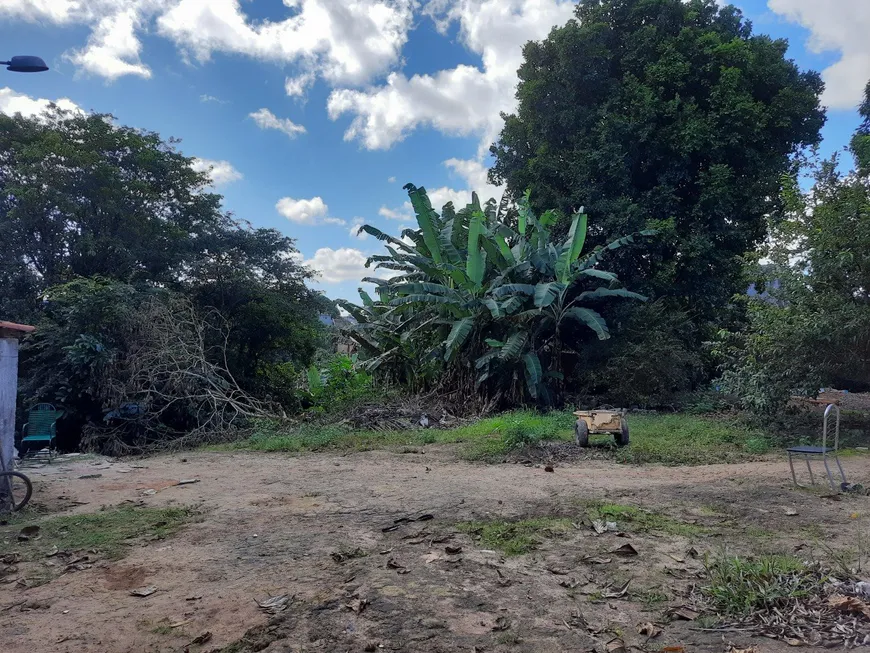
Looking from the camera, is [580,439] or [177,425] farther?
[177,425]

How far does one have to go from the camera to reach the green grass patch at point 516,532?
4727 mm

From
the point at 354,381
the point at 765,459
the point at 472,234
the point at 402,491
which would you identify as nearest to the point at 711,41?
the point at 472,234

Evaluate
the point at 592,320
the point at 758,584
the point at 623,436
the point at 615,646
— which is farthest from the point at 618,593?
the point at 592,320

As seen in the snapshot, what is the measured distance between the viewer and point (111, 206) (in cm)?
1401

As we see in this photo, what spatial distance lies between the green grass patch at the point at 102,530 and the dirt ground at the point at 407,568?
0.20 meters

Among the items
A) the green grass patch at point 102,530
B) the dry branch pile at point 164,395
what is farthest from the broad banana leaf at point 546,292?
the green grass patch at point 102,530

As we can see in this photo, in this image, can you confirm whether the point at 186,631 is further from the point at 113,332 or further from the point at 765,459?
the point at 113,332

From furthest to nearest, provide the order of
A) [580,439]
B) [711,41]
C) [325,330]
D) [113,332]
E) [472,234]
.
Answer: [325,330]
[711,41]
[472,234]
[113,332]
[580,439]

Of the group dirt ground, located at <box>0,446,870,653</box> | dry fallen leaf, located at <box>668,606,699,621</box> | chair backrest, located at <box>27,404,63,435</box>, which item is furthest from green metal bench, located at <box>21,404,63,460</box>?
dry fallen leaf, located at <box>668,606,699,621</box>

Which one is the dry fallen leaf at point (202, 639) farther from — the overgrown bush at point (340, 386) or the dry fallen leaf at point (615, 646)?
the overgrown bush at point (340, 386)

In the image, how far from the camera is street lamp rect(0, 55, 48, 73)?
5.34 m

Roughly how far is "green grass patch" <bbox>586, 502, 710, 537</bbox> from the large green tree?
10.5 meters

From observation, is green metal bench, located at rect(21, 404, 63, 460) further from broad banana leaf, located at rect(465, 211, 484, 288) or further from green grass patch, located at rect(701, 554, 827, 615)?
green grass patch, located at rect(701, 554, 827, 615)

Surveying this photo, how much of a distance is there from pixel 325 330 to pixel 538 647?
15.3 m
